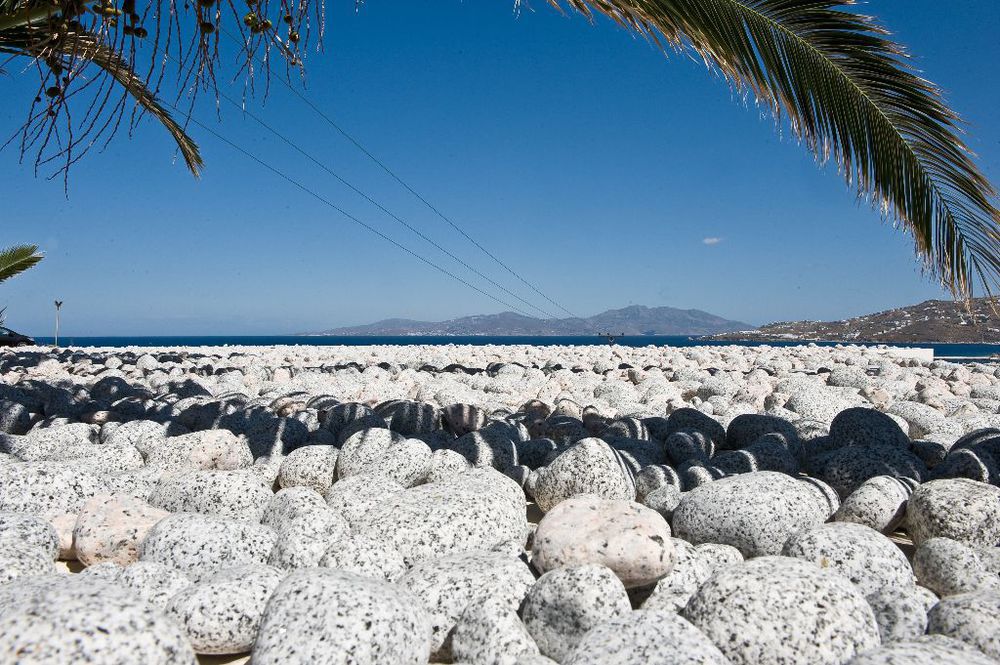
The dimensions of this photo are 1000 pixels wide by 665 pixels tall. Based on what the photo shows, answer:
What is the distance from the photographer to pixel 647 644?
2.00m

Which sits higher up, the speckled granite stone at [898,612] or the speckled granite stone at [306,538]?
the speckled granite stone at [306,538]

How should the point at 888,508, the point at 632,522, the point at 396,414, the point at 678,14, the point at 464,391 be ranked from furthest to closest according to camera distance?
the point at 464,391, the point at 396,414, the point at 678,14, the point at 888,508, the point at 632,522

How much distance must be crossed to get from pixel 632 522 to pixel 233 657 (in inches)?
64.6

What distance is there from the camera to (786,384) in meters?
8.26

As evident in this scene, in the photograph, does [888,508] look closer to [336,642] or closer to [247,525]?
[336,642]

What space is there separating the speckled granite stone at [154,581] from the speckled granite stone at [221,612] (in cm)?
11

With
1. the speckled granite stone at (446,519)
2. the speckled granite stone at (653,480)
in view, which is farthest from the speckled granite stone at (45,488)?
the speckled granite stone at (653,480)

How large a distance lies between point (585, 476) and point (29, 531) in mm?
2774

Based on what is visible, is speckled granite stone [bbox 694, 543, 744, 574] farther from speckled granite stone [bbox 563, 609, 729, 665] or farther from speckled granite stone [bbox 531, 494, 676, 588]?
speckled granite stone [bbox 563, 609, 729, 665]

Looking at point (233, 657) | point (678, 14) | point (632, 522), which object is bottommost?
point (233, 657)

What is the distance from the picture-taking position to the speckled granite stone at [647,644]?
6.39ft

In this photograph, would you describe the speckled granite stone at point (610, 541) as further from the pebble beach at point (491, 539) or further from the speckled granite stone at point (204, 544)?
the speckled granite stone at point (204, 544)

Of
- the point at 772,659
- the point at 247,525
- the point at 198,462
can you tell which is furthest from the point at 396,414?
the point at 772,659

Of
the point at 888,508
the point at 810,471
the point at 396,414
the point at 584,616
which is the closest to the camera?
the point at 584,616
